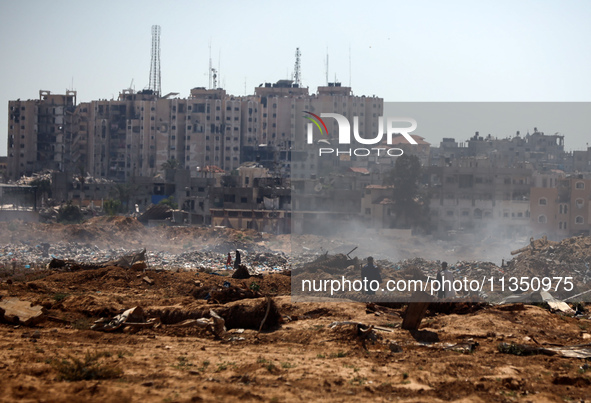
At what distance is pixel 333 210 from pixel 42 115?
179 ft

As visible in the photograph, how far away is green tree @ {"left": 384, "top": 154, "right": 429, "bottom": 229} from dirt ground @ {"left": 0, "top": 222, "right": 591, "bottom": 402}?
97.2 feet

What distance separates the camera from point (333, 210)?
145ft

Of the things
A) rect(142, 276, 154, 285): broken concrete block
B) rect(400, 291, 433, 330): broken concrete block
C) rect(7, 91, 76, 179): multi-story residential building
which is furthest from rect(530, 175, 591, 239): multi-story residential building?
rect(7, 91, 76, 179): multi-story residential building

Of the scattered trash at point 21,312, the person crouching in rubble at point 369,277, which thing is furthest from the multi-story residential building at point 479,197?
the scattered trash at point 21,312

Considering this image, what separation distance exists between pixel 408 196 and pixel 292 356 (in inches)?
1383

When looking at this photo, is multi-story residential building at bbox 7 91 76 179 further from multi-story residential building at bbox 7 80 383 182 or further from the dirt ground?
the dirt ground

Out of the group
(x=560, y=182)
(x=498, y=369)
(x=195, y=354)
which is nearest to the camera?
(x=498, y=369)

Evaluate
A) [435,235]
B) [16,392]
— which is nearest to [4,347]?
[16,392]

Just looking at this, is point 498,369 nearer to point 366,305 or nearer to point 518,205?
point 366,305

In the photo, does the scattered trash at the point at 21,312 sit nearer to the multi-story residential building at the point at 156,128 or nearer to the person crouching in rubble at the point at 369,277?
A: the person crouching in rubble at the point at 369,277

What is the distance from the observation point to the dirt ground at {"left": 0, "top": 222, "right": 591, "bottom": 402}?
697 cm

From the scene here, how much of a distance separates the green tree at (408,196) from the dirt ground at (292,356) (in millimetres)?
29623

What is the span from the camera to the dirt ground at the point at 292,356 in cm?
697

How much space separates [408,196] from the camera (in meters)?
42.9
